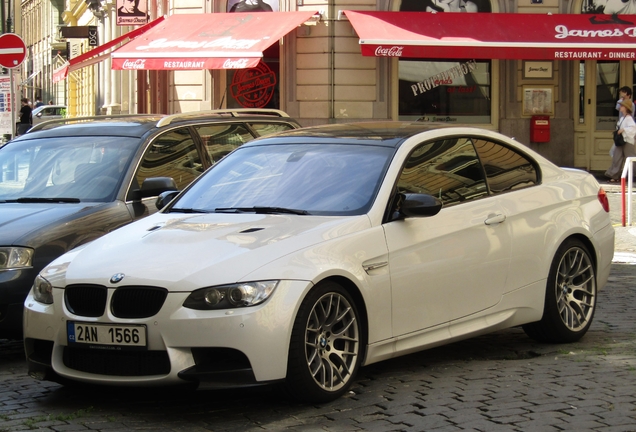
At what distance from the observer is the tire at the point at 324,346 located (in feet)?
17.2

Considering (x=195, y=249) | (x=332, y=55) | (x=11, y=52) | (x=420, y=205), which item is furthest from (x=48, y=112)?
(x=195, y=249)

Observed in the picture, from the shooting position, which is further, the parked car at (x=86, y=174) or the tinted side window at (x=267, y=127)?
the tinted side window at (x=267, y=127)

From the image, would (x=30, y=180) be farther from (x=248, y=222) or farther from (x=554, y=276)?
(x=554, y=276)

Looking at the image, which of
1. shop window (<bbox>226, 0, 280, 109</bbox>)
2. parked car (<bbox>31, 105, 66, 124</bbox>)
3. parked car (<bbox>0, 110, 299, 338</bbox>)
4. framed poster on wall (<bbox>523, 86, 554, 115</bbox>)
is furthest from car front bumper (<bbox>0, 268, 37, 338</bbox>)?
parked car (<bbox>31, 105, 66, 124</bbox>)

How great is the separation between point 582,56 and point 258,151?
1729cm

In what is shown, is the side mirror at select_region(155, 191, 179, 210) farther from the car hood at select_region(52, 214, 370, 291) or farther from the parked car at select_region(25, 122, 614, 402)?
the car hood at select_region(52, 214, 370, 291)

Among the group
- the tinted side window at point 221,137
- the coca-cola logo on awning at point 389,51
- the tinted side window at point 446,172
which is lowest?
the tinted side window at point 446,172

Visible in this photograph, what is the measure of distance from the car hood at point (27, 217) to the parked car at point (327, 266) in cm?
80

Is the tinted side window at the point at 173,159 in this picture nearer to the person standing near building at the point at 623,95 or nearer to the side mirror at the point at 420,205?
the side mirror at the point at 420,205

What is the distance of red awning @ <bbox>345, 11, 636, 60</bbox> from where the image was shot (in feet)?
74.3

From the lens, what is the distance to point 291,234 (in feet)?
18.2

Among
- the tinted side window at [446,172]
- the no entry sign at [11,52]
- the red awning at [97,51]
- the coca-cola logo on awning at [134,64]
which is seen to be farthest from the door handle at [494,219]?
the red awning at [97,51]

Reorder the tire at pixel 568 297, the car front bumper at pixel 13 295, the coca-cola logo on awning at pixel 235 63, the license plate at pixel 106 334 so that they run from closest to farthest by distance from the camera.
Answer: the license plate at pixel 106 334 < the car front bumper at pixel 13 295 < the tire at pixel 568 297 < the coca-cola logo on awning at pixel 235 63

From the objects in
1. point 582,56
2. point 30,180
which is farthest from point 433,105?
point 30,180
